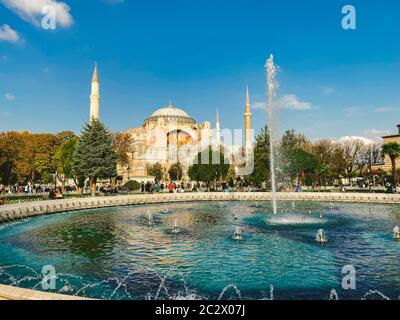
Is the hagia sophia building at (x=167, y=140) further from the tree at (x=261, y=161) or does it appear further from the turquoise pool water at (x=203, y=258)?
the turquoise pool water at (x=203, y=258)

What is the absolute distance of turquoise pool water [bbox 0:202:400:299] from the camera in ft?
27.7

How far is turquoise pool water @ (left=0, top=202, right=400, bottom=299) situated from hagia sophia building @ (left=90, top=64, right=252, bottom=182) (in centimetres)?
5530

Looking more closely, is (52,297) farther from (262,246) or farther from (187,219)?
(187,219)

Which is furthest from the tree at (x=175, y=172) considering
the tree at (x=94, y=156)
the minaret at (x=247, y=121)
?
the tree at (x=94, y=156)

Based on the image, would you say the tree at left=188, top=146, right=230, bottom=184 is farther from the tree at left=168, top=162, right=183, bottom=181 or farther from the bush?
the tree at left=168, top=162, right=183, bottom=181

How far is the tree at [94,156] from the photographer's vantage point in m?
35.3

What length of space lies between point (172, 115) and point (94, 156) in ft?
201

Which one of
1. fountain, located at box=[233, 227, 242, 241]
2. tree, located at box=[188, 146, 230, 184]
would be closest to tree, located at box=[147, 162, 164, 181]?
tree, located at box=[188, 146, 230, 184]

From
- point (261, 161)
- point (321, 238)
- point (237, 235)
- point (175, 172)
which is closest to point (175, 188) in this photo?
Result: point (261, 161)

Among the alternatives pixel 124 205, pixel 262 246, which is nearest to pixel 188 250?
pixel 262 246

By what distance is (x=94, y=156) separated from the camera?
1390 inches

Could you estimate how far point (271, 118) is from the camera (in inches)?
938

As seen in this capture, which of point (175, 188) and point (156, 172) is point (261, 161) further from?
point (156, 172)

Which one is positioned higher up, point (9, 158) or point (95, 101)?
point (95, 101)
